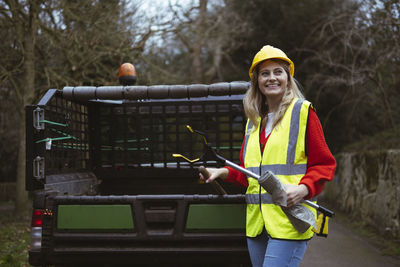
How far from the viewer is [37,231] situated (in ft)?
11.9

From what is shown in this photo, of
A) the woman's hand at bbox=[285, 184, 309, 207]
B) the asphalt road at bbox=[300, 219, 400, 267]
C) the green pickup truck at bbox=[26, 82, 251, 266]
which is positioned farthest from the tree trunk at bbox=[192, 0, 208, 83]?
the woman's hand at bbox=[285, 184, 309, 207]

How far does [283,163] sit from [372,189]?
6.66m

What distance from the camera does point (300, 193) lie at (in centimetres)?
217

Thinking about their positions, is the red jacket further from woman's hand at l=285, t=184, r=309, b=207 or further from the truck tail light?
the truck tail light

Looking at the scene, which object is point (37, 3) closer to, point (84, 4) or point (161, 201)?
point (84, 4)

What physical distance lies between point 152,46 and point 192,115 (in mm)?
6810

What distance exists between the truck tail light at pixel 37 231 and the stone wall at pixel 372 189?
509 centimetres

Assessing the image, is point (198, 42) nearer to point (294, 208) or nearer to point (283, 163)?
point (283, 163)

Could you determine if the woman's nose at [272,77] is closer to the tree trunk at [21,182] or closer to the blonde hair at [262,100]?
the blonde hair at [262,100]

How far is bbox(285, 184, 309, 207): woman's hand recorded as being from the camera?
2162 mm

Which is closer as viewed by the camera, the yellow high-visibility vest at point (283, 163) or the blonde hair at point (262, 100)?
the yellow high-visibility vest at point (283, 163)

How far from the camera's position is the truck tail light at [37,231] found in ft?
11.9

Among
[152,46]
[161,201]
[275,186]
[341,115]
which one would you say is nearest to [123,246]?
[161,201]

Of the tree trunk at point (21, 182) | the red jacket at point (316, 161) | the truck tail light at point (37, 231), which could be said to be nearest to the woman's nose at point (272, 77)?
the red jacket at point (316, 161)
